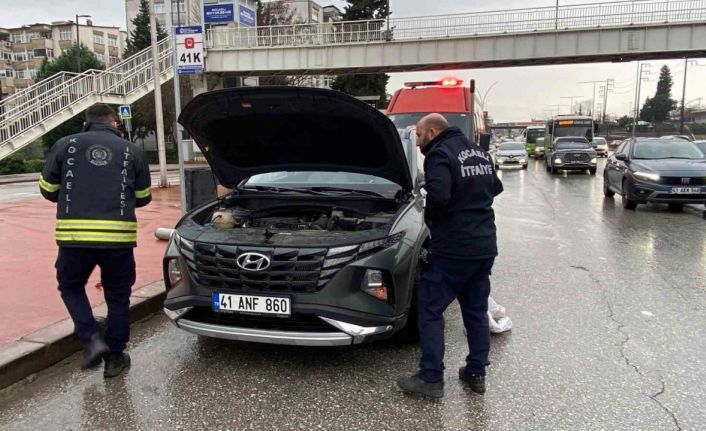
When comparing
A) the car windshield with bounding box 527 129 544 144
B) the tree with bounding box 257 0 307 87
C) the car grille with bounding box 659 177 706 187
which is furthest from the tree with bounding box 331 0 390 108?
the car grille with bounding box 659 177 706 187

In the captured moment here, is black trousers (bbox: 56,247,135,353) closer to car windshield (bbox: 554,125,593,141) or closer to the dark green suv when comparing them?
the dark green suv

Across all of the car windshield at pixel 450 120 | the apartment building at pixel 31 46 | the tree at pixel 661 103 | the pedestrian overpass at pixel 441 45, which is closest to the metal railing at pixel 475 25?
the pedestrian overpass at pixel 441 45

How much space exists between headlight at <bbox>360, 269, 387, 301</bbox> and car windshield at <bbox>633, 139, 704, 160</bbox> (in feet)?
33.8

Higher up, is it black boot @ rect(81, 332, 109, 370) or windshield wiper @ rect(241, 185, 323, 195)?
windshield wiper @ rect(241, 185, 323, 195)

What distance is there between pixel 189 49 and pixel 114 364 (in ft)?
18.6

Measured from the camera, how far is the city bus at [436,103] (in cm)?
1385

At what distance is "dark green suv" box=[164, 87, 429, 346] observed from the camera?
3.52m

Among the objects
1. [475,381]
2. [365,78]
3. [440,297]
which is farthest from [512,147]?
[440,297]

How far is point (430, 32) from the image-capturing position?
88.2 feet

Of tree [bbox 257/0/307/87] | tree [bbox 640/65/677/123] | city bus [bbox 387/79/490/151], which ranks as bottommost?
city bus [bbox 387/79/490/151]

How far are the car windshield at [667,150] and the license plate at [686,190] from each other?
4.18 ft

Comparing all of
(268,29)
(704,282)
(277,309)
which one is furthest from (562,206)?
(268,29)

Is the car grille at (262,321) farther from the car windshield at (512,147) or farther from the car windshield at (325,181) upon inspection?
the car windshield at (512,147)

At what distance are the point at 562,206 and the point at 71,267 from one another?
36.0 feet
